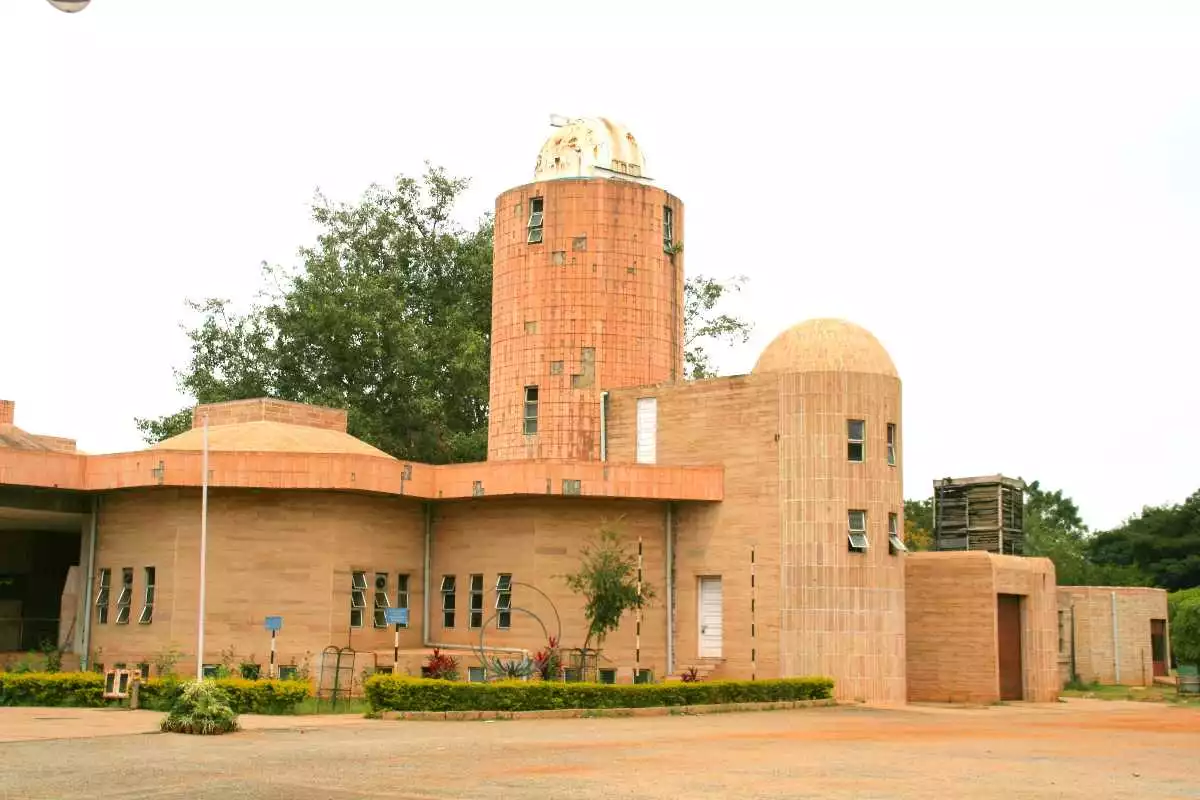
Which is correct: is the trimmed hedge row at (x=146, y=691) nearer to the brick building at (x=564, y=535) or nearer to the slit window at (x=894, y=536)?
the brick building at (x=564, y=535)

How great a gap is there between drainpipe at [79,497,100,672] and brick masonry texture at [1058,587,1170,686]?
106ft

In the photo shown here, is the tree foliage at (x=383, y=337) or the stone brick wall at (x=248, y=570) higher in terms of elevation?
the tree foliage at (x=383, y=337)

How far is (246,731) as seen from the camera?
25.0 meters

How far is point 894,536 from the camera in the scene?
3669 centimetres

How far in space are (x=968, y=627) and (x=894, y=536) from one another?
442 cm

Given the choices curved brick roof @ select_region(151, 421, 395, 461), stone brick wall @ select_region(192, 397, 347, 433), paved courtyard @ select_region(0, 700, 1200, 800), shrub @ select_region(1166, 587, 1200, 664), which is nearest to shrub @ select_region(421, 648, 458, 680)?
curved brick roof @ select_region(151, 421, 395, 461)

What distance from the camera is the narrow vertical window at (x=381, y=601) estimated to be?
1449 inches

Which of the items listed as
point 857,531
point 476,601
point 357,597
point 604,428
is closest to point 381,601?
point 357,597

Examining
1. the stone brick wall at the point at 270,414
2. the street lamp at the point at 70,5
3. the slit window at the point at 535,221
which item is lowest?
the street lamp at the point at 70,5

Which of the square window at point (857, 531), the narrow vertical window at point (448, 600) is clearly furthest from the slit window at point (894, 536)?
the narrow vertical window at point (448, 600)

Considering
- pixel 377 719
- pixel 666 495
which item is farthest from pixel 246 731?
pixel 666 495

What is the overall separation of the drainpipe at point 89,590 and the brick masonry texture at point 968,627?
21.7 metres

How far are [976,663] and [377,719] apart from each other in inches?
713

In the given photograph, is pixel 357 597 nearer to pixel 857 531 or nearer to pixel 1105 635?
pixel 857 531
